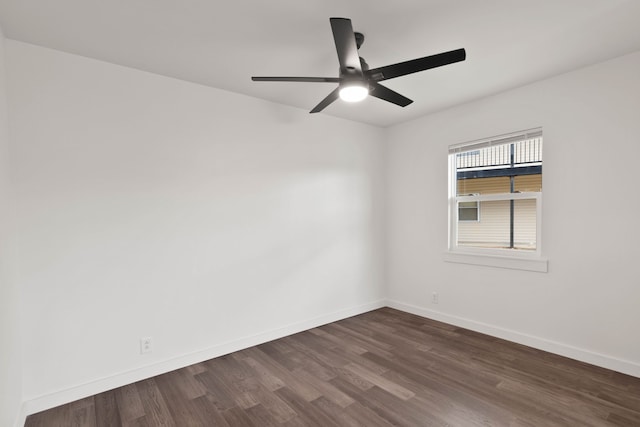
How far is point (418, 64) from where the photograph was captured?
6.25 feet

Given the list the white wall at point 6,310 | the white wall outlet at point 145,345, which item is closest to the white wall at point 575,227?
the white wall outlet at point 145,345

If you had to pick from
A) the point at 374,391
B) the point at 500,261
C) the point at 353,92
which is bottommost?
the point at 374,391

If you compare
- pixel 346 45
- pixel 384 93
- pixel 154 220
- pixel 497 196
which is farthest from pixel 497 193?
pixel 154 220

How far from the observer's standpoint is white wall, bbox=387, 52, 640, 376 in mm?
2537

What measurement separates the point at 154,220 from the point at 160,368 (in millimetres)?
1253

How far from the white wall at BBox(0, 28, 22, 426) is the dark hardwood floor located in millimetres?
369

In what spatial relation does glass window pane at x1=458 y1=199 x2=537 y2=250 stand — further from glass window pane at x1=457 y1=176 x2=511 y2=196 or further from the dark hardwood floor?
the dark hardwood floor

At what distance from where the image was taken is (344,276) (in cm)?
405

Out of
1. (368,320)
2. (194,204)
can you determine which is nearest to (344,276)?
(368,320)

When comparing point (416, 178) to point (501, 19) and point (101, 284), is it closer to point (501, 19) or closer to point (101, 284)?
point (501, 19)

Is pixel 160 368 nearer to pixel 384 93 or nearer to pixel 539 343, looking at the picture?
pixel 384 93

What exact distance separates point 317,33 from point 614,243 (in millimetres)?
2900

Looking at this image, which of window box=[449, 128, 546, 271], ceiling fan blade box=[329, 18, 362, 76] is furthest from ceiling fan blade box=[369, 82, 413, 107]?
window box=[449, 128, 546, 271]

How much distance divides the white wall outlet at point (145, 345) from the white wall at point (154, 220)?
2.5 inches
